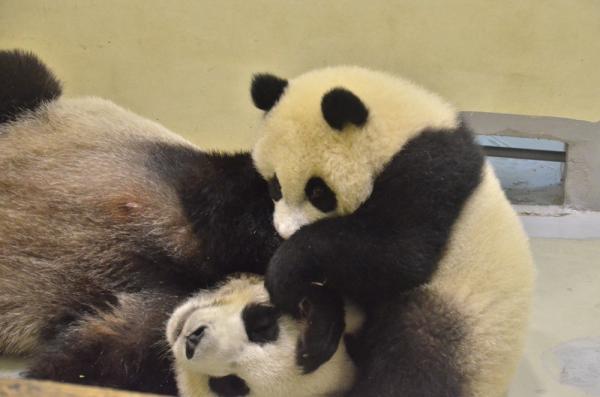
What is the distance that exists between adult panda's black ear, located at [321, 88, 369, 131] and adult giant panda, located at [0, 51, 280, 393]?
13.6 inches

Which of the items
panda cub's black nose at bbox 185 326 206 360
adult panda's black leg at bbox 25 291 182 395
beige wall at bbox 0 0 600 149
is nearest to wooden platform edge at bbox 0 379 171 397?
panda cub's black nose at bbox 185 326 206 360

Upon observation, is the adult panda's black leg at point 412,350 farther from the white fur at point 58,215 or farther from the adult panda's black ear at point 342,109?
the white fur at point 58,215

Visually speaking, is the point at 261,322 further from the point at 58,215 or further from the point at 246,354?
the point at 58,215

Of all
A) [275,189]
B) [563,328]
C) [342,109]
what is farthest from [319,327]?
[563,328]

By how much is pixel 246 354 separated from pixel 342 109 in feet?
1.99

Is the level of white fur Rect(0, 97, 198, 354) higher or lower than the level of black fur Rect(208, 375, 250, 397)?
higher

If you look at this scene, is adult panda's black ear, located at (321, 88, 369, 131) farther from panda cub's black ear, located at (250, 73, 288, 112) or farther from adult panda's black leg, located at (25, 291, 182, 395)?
adult panda's black leg, located at (25, 291, 182, 395)

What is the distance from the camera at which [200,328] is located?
5.54 feet

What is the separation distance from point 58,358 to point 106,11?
1.66 m

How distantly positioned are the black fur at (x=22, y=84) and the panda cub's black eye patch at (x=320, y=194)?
1.02 meters

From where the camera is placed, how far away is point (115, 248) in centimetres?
204

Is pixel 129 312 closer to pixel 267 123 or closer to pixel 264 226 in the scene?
pixel 264 226

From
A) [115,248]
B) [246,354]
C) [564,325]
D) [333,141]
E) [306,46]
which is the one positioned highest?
[306,46]

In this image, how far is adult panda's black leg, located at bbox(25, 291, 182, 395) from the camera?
1.88m
